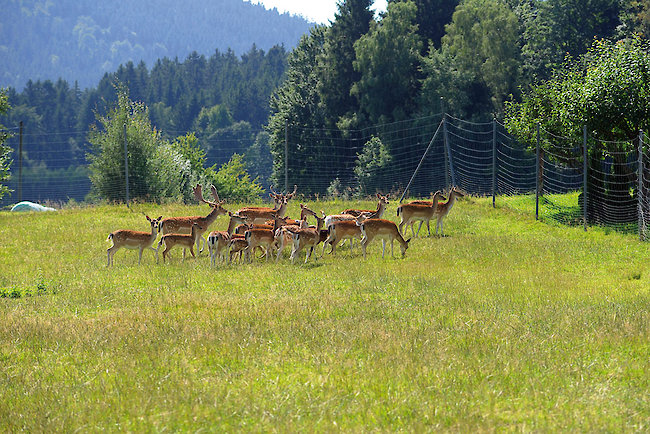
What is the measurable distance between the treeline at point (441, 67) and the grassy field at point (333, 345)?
34.3 meters

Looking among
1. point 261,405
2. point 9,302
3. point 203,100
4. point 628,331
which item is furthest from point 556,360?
point 203,100

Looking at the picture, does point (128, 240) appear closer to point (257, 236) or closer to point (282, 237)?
point (257, 236)

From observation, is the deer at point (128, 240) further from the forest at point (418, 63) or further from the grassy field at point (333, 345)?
the forest at point (418, 63)

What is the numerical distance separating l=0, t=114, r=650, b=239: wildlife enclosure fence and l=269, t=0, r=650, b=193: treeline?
315mm

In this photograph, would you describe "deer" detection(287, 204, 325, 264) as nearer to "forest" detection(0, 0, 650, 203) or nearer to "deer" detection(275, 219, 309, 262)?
"deer" detection(275, 219, 309, 262)

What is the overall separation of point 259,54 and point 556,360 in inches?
7506

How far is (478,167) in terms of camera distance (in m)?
46.8

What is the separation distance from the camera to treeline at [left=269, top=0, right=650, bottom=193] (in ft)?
168

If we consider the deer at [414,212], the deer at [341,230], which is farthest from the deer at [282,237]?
the deer at [414,212]

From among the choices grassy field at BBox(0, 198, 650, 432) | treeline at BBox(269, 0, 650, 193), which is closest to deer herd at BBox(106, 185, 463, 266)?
grassy field at BBox(0, 198, 650, 432)

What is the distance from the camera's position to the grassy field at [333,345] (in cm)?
695

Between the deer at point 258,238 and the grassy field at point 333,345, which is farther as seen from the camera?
the deer at point 258,238

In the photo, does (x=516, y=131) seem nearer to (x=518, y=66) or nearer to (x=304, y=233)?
(x=304, y=233)

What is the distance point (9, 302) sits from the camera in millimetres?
12688
